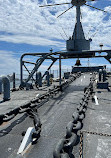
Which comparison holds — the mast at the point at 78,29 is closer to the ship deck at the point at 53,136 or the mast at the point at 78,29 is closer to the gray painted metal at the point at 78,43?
the gray painted metal at the point at 78,43

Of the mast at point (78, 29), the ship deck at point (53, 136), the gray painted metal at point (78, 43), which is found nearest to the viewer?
the ship deck at point (53, 136)

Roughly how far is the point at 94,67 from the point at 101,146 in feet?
95.4

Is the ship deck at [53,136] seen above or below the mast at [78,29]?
below

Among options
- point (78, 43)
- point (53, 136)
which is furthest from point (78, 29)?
point (53, 136)

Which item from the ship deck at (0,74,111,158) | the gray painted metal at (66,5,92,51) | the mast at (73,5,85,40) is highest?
the mast at (73,5,85,40)

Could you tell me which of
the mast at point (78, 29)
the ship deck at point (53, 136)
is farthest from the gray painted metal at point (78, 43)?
the ship deck at point (53, 136)

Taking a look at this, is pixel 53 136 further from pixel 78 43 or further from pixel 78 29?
pixel 78 29

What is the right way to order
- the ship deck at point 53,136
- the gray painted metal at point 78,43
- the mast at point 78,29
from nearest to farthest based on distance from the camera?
the ship deck at point 53,136 → the gray painted metal at point 78,43 → the mast at point 78,29

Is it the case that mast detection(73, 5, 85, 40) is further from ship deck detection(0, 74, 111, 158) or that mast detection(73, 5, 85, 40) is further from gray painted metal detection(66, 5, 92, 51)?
ship deck detection(0, 74, 111, 158)

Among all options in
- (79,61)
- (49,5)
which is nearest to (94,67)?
(79,61)

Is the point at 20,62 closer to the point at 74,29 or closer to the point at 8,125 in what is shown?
the point at 74,29

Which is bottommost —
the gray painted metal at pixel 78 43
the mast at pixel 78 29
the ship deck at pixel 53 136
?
the ship deck at pixel 53 136

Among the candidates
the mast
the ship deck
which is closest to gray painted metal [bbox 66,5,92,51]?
the mast

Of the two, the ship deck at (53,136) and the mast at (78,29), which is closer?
the ship deck at (53,136)
